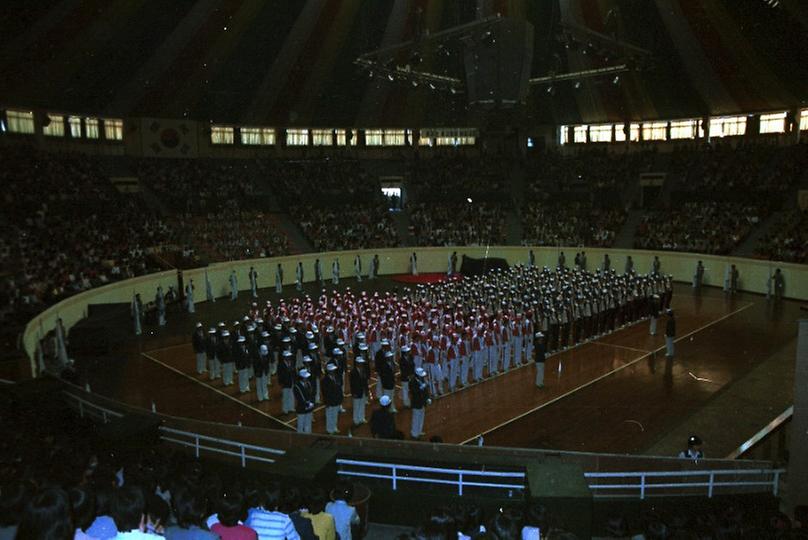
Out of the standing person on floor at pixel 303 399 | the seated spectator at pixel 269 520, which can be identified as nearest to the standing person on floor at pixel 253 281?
the standing person on floor at pixel 303 399

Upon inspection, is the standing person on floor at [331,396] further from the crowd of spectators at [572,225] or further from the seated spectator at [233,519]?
the crowd of spectators at [572,225]

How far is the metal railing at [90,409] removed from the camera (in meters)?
10.6

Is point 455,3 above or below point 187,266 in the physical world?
above

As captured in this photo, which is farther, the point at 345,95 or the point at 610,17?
the point at 345,95

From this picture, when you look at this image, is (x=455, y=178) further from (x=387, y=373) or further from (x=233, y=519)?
(x=233, y=519)

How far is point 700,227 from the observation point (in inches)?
1283

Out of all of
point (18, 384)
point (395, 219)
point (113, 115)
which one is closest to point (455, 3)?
point (395, 219)

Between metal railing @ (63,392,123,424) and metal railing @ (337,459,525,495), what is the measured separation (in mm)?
4301

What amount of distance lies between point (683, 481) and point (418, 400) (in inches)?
206

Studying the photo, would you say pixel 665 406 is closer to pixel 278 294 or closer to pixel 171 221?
pixel 278 294

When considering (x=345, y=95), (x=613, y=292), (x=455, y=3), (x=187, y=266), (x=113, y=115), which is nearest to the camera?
(x=613, y=292)

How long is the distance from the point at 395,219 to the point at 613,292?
19.5 m

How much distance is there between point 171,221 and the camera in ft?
107

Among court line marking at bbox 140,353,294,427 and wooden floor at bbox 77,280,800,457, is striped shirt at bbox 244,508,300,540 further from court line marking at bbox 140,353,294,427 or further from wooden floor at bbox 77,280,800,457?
court line marking at bbox 140,353,294,427
